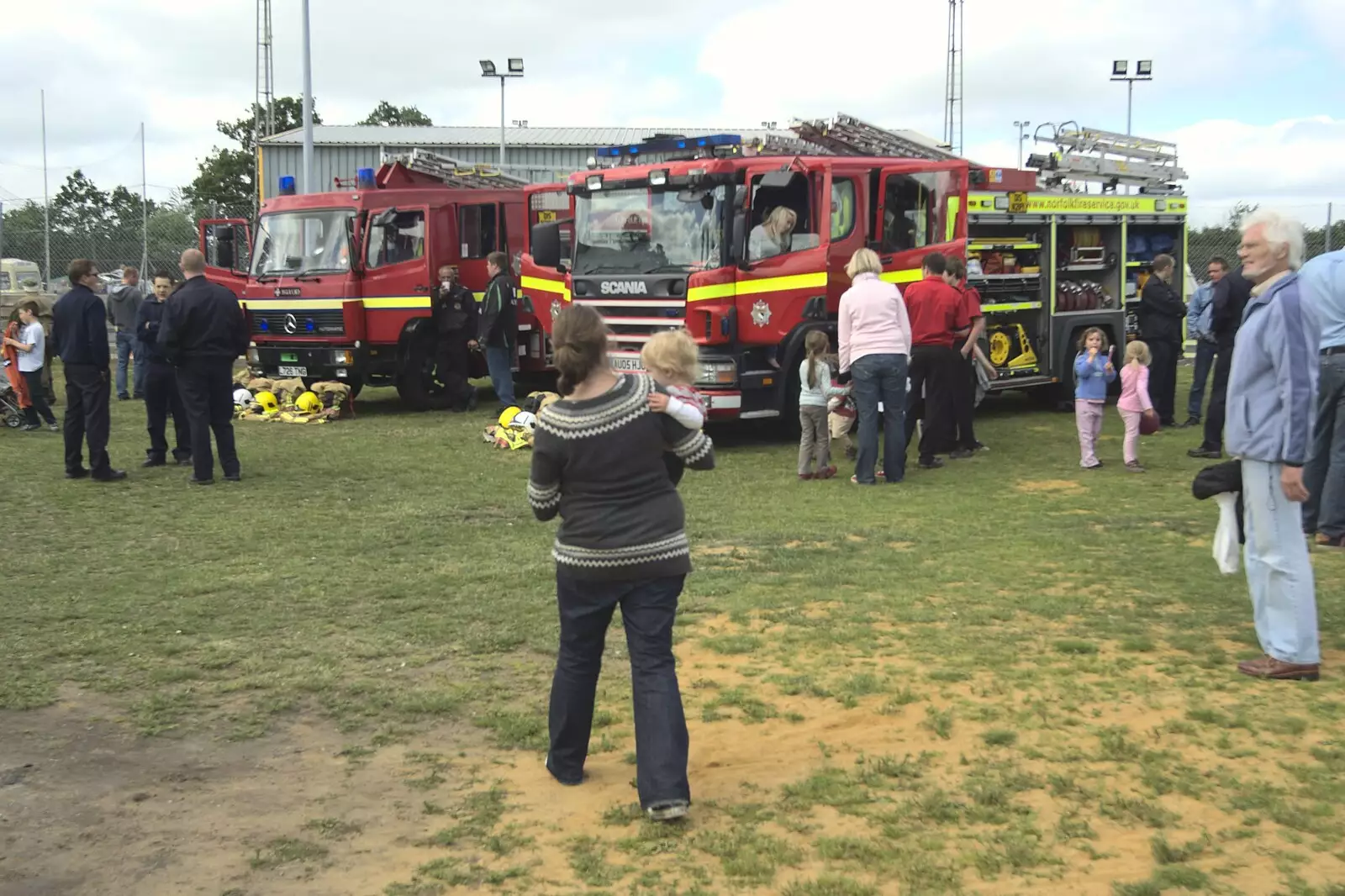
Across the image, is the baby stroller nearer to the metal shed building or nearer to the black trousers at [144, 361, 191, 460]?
the black trousers at [144, 361, 191, 460]

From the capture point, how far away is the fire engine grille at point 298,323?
1672cm

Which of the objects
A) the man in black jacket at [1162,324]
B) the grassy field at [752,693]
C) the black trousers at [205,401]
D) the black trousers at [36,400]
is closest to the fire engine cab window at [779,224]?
the grassy field at [752,693]

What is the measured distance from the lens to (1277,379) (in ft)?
18.2

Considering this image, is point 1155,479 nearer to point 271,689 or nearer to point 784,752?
point 784,752

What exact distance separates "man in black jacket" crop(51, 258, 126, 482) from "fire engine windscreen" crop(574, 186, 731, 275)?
4.75m

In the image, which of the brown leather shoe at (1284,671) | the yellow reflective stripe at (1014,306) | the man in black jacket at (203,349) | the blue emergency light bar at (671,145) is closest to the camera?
the brown leather shoe at (1284,671)

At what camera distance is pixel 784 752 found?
5.05 metres

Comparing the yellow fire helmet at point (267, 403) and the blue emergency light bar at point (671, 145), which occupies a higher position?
the blue emergency light bar at point (671, 145)

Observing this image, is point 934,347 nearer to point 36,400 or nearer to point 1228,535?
point 1228,535

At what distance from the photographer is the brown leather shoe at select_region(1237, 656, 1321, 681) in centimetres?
568

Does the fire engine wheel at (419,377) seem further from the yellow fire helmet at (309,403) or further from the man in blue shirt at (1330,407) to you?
the man in blue shirt at (1330,407)

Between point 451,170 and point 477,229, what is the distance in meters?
1.15

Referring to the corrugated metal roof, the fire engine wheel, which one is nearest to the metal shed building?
the corrugated metal roof

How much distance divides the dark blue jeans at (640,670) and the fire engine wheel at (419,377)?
13006 mm
